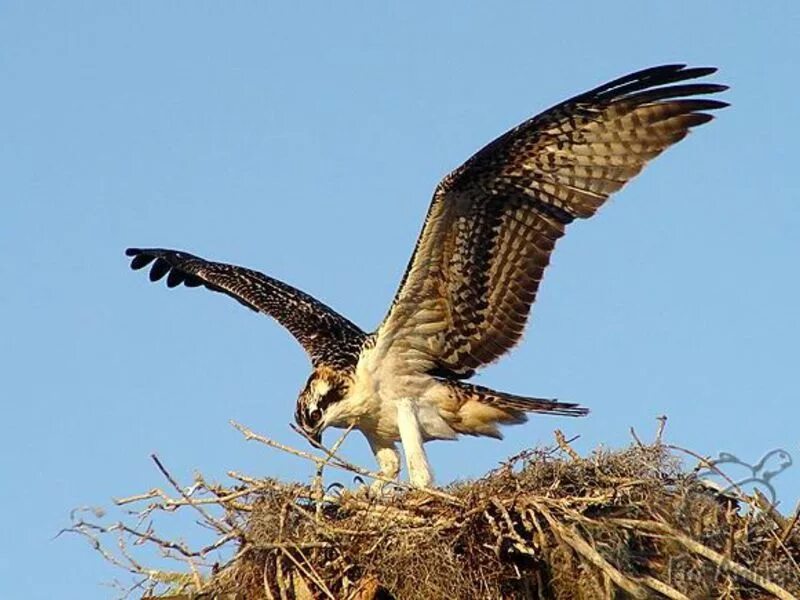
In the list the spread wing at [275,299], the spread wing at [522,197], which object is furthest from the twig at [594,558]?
the spread wing at [275,299]

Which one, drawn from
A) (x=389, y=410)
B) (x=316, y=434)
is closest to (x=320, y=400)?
(x=316, y=434)

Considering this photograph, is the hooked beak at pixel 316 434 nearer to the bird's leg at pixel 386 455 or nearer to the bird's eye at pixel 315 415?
the bird's eye at pixel 315 415

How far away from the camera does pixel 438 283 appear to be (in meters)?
9.37

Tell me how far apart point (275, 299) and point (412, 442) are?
7.22ft

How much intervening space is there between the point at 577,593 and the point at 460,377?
8.83ft

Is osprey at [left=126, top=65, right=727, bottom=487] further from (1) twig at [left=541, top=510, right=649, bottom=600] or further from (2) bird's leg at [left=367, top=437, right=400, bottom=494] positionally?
(1) twig at [left=541, top=510, right=649, bottom=600]

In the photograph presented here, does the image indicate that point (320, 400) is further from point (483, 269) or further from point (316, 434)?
point (483, 269)

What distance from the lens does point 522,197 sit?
920cm

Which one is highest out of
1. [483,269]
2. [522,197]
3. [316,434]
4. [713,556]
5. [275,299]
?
[275,299]

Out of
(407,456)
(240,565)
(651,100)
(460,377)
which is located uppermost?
(651,100)

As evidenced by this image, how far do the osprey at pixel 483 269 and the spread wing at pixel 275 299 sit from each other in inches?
3.1

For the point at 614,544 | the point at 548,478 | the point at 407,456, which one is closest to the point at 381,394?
the point at 407,456

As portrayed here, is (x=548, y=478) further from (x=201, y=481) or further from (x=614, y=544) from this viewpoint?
(x=201, y=481)

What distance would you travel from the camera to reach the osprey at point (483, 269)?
9.02 m
